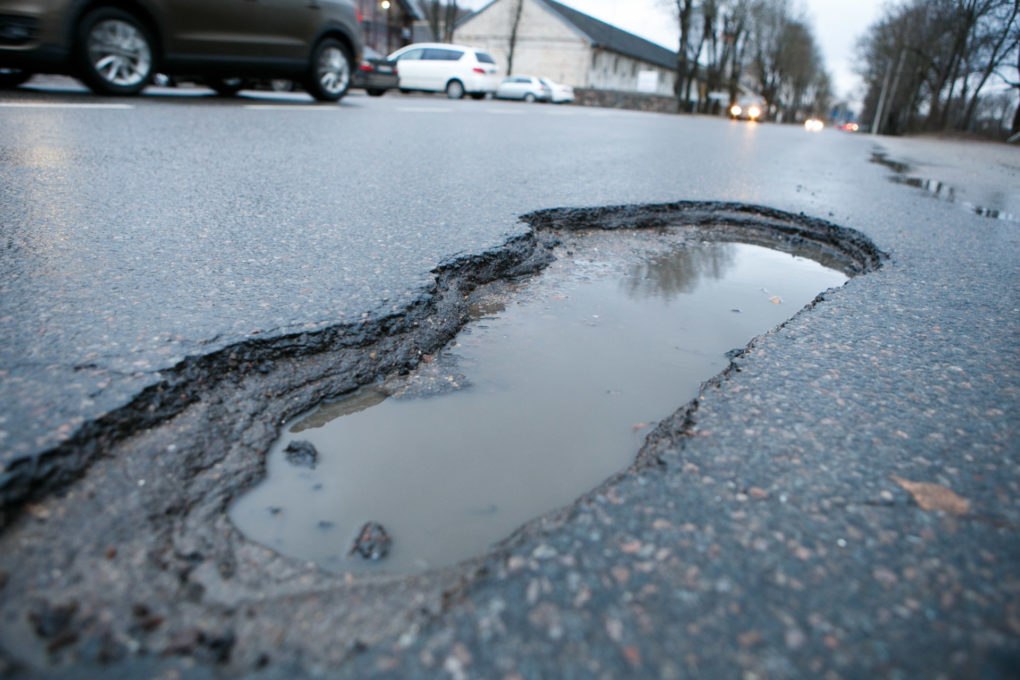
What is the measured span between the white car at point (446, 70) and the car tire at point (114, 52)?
14650mm

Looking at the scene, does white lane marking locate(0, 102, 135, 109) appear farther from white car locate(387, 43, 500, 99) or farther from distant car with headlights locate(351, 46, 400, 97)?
white car locate(387, 43, 500, 99)

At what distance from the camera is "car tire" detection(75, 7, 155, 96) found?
6573mm

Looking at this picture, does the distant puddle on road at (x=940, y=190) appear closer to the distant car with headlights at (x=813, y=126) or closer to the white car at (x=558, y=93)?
the distant car with headlights at (x=813, y=126)

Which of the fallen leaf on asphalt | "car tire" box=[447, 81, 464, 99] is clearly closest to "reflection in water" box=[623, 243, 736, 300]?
the fallen leaf on asphalt

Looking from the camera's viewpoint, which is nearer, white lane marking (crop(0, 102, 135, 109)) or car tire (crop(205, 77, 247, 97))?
white lane marking (crop(0, 102, 135, 109))

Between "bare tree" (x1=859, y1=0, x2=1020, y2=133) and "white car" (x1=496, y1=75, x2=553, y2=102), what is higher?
"bare tree" (x1=859, y1=0, x2=1020, y2=133)

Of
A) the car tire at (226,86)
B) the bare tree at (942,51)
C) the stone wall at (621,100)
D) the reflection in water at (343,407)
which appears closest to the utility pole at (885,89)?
the bare tree at (942,51)

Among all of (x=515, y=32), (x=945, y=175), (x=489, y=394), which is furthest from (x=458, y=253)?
(x=515, y=32)

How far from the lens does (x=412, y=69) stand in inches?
833

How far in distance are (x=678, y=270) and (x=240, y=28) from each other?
6.99 metres

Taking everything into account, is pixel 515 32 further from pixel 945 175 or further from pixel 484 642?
pixel 484 642

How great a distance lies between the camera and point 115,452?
4.52 feet

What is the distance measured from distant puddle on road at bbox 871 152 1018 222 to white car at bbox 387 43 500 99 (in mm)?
15229

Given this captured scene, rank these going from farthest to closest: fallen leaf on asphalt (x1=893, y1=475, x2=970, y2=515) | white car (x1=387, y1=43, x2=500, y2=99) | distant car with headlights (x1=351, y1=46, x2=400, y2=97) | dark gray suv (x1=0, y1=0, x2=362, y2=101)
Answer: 1. white car (x1=387, y1=43, x2=500, y2=99)
2. distant car with headlights (x1=351, y1=46, x2=400, y2=97)
3. dark gray suv (x1=0, y1=0, x2=362, y2=101)
4. fallen leaf on asphalt (x1=893, y1=475, x2=970, y2=515)
